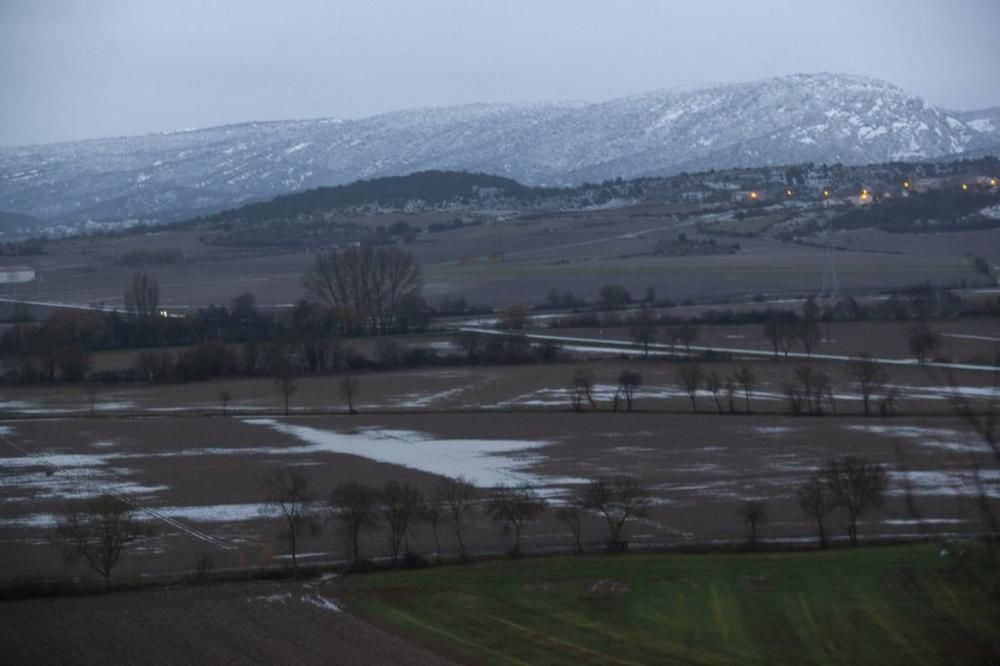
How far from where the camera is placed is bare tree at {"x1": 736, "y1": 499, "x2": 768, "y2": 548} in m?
9.10

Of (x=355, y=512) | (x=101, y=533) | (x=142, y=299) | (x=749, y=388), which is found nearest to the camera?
(x=101, y=533)

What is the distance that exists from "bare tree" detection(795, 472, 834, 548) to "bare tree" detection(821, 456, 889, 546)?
6 centimetres

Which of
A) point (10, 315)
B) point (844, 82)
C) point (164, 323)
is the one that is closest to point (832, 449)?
point (164, 323)

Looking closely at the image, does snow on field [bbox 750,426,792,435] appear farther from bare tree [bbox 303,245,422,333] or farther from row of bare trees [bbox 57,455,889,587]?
bare tree [bbox 303,245,422,333]

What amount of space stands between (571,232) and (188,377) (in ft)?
89.1

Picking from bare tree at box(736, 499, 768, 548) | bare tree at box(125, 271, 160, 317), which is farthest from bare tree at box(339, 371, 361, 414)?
bare tree at box(125, 271, 160, 317)

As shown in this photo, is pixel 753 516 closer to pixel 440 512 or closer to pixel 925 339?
pixel 440 512

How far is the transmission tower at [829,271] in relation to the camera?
1101 inches

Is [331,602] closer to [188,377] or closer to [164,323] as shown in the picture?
[188,377]

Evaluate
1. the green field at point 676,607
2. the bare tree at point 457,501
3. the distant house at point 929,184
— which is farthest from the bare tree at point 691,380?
the distant house at point 929,184

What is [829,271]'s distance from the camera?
102ft

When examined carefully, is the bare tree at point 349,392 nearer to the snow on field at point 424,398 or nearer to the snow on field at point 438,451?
the snow on field at point 424,398

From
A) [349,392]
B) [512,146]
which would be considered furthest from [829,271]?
[512,146]

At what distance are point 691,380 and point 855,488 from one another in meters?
7.03
